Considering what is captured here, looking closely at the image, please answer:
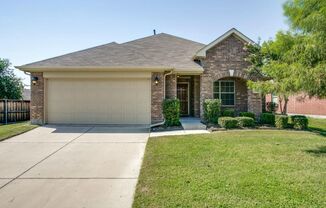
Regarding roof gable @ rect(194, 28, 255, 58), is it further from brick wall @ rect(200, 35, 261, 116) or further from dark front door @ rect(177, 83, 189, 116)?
dark front door @ rect(177, 83, 189, 116)

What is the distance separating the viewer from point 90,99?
42.3 ft

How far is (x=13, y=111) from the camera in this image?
1636cm

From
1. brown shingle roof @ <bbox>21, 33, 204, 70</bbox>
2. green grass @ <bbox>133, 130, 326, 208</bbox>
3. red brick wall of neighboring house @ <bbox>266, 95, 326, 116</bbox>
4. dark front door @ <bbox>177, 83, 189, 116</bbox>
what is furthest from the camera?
red brick wall of neighboring house @ <bbox>266, 95, 326, 116</bbox>

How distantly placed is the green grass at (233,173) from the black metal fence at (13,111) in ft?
38.9

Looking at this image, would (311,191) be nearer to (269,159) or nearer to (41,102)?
(269,159)

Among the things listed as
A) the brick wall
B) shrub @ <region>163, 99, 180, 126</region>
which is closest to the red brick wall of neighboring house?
the brick wall

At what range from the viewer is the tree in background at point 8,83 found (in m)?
22.1

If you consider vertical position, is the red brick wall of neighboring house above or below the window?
below

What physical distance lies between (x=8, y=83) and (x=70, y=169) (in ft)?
66.9

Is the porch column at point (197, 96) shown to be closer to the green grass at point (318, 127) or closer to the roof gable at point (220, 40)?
the roof gable at point (220, 40)

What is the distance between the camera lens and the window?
15.0 meters

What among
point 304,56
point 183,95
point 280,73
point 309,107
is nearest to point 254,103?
point 183,95

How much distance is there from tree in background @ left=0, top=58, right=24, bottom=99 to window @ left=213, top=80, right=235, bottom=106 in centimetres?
1847

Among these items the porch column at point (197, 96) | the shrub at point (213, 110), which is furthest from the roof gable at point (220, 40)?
the shrub at point (213, 110)
